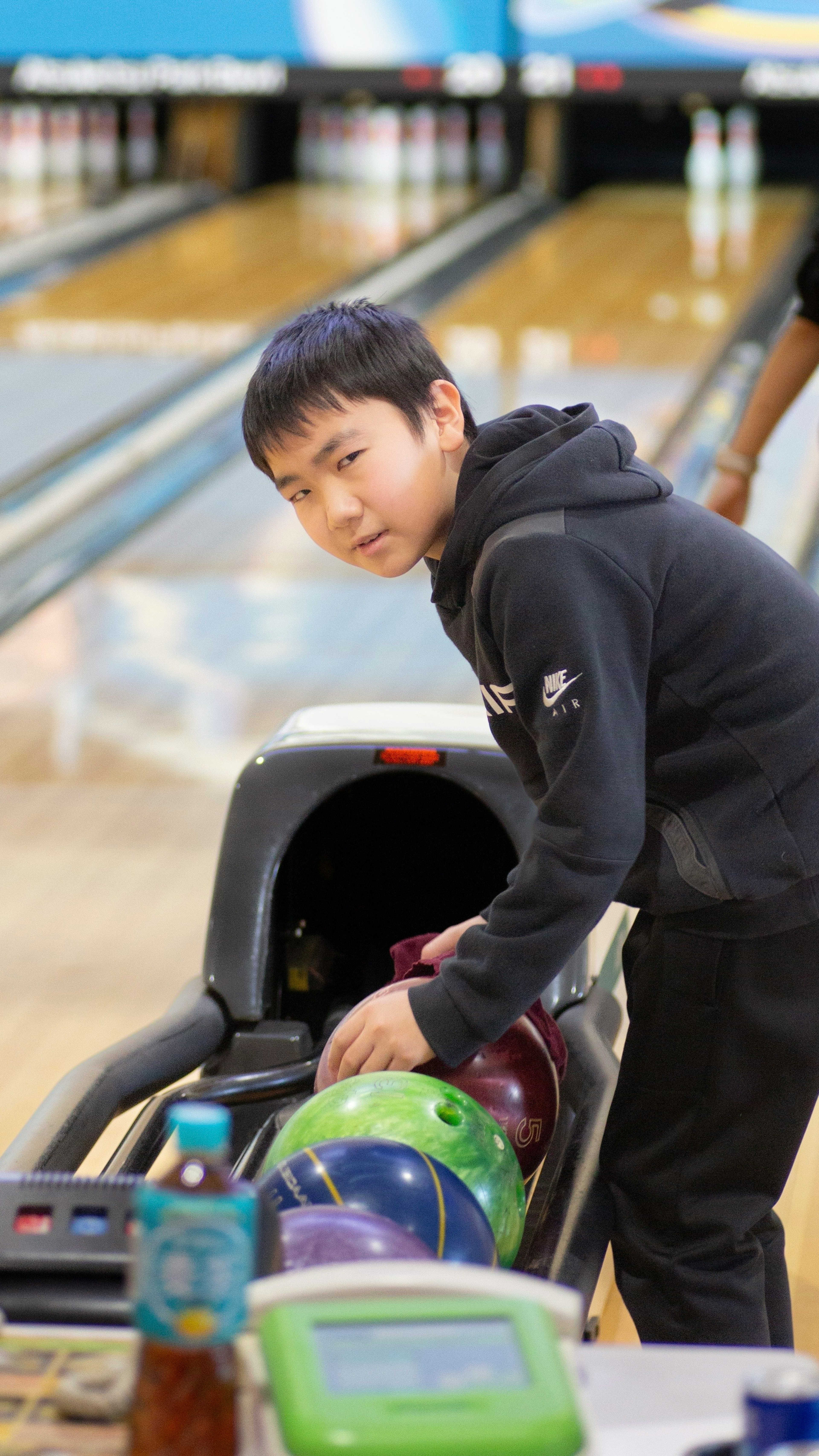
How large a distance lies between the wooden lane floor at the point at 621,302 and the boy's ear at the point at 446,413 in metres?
3.43

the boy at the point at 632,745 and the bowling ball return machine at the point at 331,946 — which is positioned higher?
the boy at the point at 632,745

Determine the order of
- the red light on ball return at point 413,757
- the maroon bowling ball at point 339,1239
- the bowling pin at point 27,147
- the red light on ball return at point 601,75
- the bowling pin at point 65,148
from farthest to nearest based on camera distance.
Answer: the bowling pin at point 65,148 → the bowling pin at point 27,147 → the red light on ball return at point 601,75 → the red light on ball return at point 413,757 → the maroon bowling ball at point 339,1239

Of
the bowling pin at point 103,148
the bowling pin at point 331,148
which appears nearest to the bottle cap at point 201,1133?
the bowling pin at point 103,148

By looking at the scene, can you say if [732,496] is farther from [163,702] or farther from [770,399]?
[163,702]

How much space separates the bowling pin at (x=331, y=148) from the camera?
8.93 m

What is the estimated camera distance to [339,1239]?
39.2 inches

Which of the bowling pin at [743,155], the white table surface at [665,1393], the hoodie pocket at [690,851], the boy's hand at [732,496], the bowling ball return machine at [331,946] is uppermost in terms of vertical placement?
the bowling pin at [743,155]

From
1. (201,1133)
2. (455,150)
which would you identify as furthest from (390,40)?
(201,1133)

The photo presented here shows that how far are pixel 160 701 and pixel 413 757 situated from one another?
1.65 m

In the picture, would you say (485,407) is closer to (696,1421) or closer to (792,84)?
(792,84)

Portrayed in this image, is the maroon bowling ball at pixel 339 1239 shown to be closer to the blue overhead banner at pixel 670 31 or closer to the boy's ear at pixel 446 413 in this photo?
the boy's ear at pixel 446 413

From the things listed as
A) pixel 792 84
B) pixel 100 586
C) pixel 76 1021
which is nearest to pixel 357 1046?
pixel 76 1021

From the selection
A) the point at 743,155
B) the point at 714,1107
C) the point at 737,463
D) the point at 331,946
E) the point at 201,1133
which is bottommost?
the point at 331,946

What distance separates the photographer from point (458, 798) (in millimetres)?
1963
